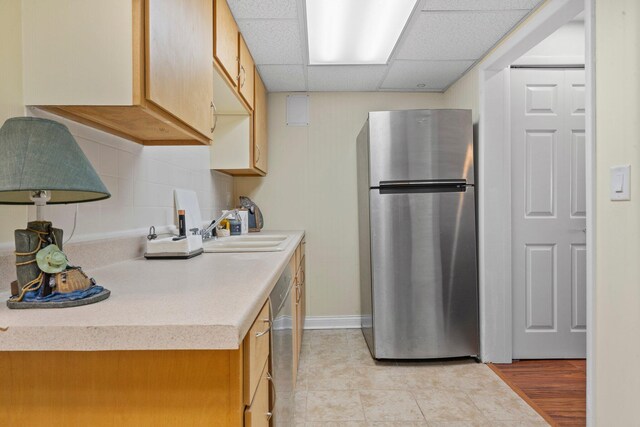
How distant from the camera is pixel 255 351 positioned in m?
0.85

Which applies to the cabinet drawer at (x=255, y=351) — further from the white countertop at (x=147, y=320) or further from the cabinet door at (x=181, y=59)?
the cabinet door at (x=181, y=59)

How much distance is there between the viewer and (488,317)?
2.55m

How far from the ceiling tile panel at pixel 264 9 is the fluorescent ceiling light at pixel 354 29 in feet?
0.35

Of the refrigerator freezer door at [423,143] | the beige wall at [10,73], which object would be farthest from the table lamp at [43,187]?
the refrigerator freezer door at [423,143]

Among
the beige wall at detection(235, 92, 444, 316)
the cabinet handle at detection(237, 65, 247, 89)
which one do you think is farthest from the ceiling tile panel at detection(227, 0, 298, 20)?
the beige wall at detection(235, 92, 444, 316)

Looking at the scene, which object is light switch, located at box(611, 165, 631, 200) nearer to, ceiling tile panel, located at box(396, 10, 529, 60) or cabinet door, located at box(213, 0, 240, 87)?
ceiling tile panel, located at box(396, 10, 529, 60)

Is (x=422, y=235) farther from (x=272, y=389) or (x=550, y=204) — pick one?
(x=272, y=389)

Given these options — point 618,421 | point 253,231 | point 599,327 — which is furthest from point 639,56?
point 253,231

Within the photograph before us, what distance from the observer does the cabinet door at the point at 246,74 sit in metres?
2.19

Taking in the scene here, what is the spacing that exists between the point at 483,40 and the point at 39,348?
8.53 feet

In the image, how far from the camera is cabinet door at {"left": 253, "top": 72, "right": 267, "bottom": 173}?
2.68m

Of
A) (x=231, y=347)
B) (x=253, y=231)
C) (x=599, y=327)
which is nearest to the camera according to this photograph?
(x=231, y=347)

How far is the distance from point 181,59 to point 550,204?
98.8 inches

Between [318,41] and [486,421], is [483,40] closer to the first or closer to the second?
[318,41]
